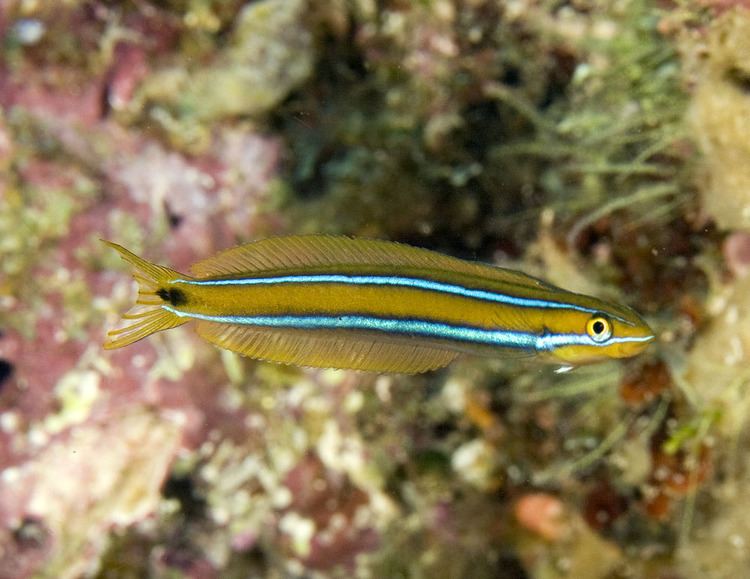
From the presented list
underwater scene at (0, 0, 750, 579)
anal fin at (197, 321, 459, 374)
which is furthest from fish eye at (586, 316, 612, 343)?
underwater scene at (0, 0, 750, 579)

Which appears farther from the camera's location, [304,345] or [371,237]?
[371,237]

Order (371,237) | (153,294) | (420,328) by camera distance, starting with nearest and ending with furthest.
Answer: (153,294), (420,328), (371,237)

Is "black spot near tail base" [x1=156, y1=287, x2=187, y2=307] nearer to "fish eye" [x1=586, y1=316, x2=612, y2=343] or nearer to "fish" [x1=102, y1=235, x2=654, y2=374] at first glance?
"fish" [x1=102, y1=235, x2=654, y2=374]

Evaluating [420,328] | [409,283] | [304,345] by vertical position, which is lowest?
[304,345]

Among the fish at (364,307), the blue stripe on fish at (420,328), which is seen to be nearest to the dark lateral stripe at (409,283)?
the fish at (364,307)

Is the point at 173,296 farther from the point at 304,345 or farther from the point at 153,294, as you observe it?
the point at 304,345

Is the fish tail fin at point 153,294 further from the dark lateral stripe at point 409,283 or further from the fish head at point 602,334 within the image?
the fish head at point 602,334

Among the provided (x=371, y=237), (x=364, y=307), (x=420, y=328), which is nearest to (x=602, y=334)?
(x=420, y=328)

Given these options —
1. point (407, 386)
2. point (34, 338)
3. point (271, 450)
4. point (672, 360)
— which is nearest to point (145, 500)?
point (271, 450)
